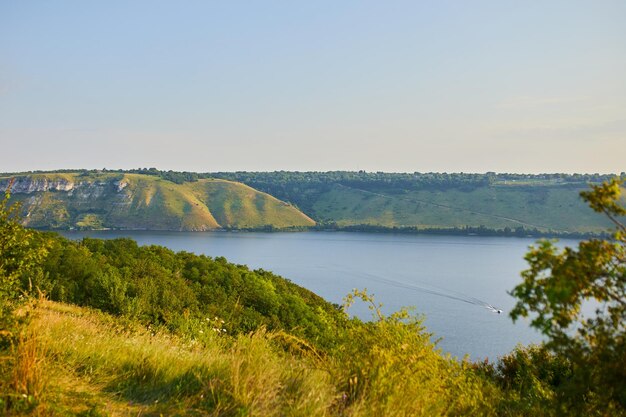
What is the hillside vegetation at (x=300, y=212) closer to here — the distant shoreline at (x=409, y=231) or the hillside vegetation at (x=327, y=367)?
the distant shoreline at (x=409, y=231)

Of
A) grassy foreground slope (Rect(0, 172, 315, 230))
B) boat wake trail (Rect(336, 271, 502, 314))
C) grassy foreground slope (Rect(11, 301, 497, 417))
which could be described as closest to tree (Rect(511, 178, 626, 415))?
grassy foreground slope (Rect(11, 301, 497, 417))

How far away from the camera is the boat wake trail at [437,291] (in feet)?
220

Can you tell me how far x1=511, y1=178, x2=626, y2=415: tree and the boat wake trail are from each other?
6339 centimetres

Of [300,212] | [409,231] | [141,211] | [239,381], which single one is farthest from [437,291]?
[141,211]

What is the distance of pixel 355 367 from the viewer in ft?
17.7

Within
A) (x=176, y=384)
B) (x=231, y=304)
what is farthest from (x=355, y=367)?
(x=231, y=304)

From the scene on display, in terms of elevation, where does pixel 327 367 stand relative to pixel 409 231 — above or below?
above

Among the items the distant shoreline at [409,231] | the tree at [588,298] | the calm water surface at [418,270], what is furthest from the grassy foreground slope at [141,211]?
the tree at [588,298]

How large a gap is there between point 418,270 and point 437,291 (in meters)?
17.4

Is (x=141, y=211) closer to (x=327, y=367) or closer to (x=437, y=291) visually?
(x=437, y=291)

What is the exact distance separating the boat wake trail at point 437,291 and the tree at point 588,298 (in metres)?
63.4

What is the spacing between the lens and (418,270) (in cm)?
9269

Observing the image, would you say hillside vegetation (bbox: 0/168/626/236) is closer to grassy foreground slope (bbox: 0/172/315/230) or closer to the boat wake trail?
grassy foreground slope (bbox: 0/172/315/230)

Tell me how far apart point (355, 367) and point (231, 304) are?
2148 cm
